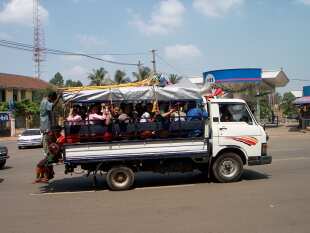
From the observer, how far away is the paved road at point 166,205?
745 cm

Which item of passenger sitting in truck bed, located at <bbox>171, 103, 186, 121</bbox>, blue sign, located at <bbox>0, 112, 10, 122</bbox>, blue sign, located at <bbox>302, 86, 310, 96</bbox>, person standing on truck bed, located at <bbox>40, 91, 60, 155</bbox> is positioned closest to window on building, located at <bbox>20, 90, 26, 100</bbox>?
blue sign, located at <bbox>0, 112, 10, 122</bbox>

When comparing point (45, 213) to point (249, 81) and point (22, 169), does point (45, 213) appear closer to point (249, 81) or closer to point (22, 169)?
point (22, 169)

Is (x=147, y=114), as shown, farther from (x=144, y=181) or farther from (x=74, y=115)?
(x=144, y=181)

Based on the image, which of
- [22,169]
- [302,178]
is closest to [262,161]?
[302,178]

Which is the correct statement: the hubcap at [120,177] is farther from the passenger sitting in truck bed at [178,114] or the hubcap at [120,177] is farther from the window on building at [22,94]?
the window on building at [22,94]

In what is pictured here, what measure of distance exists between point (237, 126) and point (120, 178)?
3192 mm

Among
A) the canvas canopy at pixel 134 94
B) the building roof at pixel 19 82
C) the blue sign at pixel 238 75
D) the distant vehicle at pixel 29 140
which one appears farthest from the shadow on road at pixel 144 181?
the building roof at pixel 19 82

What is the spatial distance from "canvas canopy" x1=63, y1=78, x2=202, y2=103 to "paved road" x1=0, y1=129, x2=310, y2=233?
2195 millimetres

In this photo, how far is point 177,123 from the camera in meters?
11.4

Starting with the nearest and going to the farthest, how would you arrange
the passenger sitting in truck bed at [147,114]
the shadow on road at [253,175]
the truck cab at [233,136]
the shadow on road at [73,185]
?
the passenger sitting in truck bed at [147,114], the truck cab at [233,136], the shadow on road at [73,185], the shadow on road at [253,175]

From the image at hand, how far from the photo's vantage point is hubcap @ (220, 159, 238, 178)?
38.2 feet

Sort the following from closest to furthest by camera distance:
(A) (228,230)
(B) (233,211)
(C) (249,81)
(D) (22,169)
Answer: (A) (228,230) < (B) (233,211) < (D) (22,169) < (C) (249,81)

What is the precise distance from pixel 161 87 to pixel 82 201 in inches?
138

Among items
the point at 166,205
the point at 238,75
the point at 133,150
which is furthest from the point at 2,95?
the point at 166,205
